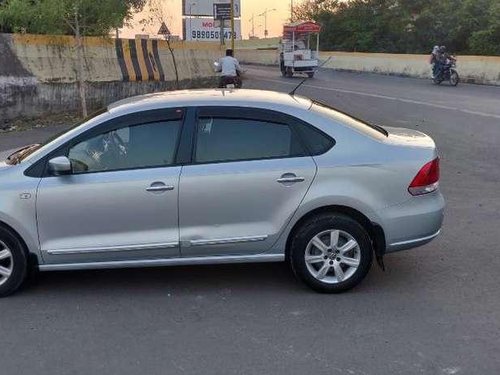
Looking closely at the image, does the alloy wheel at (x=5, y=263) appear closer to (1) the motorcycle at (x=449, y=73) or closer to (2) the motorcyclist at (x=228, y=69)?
(2) the motorcyclist at (x=228, y=69)

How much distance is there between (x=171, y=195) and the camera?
4.84 meters

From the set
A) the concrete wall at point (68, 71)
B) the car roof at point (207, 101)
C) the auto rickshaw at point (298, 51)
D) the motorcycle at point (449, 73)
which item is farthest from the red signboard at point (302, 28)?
the car roof at point (207, 101)

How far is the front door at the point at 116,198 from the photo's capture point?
4.84 metres

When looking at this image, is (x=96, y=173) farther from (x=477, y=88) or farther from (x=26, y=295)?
(x=477, y=88)

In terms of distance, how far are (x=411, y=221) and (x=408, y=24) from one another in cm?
4637

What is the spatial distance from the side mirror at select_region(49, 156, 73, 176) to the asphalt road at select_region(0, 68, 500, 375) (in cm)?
100

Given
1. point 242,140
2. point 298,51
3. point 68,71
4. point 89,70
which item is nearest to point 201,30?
point 298,51

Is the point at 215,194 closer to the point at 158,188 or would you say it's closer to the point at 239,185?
the point at 239,185

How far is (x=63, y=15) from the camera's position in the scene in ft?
44.5

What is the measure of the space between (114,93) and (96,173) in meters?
11.8

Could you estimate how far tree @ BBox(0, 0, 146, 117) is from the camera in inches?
533

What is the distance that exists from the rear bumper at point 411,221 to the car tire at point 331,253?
192mm

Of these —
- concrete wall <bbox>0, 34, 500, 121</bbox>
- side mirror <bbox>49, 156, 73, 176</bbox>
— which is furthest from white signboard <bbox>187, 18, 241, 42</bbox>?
side mirror <bbox>49, 156, 73, 176</bbox>

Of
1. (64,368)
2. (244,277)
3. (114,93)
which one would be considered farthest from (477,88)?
(64,368)
